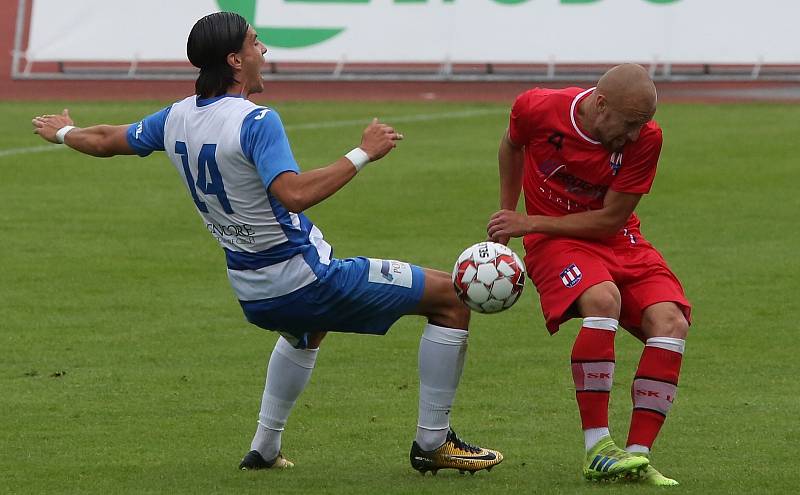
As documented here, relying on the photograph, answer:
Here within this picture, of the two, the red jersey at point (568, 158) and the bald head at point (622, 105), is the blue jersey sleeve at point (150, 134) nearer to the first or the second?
the red jersey at point (568, 158)

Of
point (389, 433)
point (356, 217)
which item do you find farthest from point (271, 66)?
point (389, 433)

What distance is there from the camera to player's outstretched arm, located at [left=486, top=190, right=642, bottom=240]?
647cm

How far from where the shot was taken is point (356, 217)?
14.1 meters

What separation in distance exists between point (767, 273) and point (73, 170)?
8209 millimetres

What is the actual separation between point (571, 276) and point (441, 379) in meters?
0.69

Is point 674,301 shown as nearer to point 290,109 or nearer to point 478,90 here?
point 290,109

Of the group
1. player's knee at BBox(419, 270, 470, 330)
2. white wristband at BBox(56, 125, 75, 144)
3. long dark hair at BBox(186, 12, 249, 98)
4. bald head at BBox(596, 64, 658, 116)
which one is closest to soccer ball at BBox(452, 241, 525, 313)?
player's knee at BBox(419, 270, 470, 330)

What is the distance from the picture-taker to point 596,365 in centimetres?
614

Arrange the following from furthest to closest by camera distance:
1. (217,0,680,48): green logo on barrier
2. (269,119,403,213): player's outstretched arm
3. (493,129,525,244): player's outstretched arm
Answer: (217,0,680,48): green logo on barrier, (493,129,525,244): player's outstretched arm, (269,119,403,213): player's outstretched arm

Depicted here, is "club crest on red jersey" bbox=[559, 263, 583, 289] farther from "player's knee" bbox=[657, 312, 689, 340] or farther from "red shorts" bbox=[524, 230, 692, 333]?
"player's knee" bbox=[657, 312, 689, 340]

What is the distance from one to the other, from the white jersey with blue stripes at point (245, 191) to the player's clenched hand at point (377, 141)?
30cm

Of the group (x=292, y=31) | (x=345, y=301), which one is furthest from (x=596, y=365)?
(x=292, y=31)

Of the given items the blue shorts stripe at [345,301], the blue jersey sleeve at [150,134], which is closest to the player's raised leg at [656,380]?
the blue shorts stripe at [345,301]

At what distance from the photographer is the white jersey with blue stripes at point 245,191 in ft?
19.5
